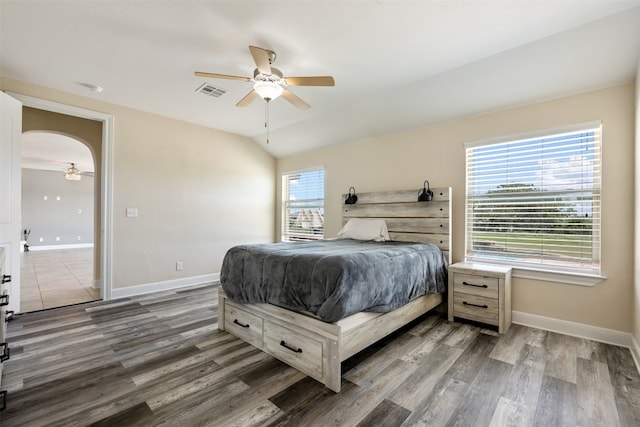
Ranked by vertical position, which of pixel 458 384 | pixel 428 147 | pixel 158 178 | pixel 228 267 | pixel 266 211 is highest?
pixel 428 147

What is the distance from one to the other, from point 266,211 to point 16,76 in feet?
12.2

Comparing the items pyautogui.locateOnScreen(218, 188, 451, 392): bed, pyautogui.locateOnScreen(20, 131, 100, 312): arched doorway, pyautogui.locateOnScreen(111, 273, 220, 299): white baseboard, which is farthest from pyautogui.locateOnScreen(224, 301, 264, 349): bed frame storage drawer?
pyautogui.locateOnScreen(20, 131, 100, 312): arched doorway

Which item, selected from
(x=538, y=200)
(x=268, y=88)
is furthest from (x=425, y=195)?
(x=268, y=88)

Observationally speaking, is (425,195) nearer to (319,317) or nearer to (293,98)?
(293,98)

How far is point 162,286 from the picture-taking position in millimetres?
4238

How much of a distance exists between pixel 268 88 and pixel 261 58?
0.30 metres

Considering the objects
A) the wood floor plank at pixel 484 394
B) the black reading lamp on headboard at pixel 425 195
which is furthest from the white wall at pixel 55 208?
the wood floor plank at pixel 484 394

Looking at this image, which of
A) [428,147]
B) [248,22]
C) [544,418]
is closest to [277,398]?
[544,418]

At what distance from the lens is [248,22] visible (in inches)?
85.0

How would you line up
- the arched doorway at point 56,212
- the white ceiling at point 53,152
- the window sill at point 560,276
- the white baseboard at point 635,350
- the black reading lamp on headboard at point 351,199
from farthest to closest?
the white ceiling at point 53,152, the arched doorway at point 56,212, the black reading lamp on headboard at point 351,199, the window sill at point 560,276, the white baseboard at point 635,350

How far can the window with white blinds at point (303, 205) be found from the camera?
5.14 meters

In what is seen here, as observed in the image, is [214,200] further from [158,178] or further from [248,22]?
[248,22]

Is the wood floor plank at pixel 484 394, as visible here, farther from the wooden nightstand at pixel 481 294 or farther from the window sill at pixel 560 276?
the window sill at pixel 560 276

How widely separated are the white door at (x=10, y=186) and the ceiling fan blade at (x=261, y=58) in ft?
8.88
